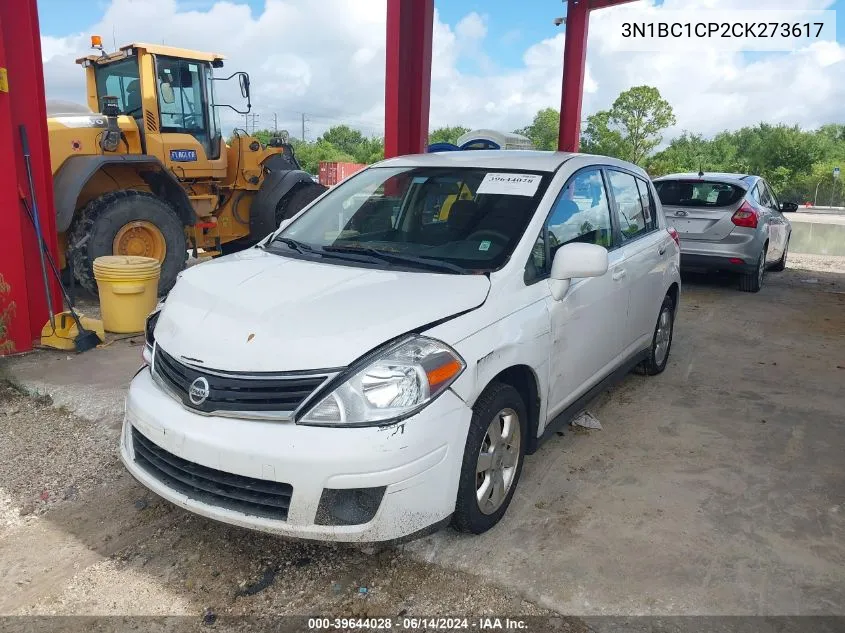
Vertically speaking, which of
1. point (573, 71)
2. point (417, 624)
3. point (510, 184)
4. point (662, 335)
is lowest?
point (417, 624)

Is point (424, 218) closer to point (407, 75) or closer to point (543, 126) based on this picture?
point (407, 75)

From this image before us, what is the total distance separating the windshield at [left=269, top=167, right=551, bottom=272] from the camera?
327cm

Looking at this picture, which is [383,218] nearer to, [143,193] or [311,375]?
[311,375]

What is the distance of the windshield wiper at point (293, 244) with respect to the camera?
3573 mm

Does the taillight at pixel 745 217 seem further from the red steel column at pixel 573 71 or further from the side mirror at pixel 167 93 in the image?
the side mirror at pixel 167 93

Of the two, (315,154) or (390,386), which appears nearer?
(390,386)

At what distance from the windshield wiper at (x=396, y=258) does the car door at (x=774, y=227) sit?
803cm

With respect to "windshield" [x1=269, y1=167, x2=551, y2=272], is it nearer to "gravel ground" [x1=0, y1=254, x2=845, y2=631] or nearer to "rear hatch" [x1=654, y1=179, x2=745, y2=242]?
"gravel ground" [x1=0, y1=254, x2=845, y2=631]

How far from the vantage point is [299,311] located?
2654 mm

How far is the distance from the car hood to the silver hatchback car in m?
6.91

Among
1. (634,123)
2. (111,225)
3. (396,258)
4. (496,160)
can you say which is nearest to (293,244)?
(396,258)

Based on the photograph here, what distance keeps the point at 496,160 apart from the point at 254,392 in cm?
212

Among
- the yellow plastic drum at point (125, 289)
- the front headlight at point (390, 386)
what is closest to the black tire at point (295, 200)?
the yellow plastic drum at point (125, 289)

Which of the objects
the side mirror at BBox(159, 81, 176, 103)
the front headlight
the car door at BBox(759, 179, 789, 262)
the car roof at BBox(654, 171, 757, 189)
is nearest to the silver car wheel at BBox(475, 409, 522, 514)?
the front headlight
